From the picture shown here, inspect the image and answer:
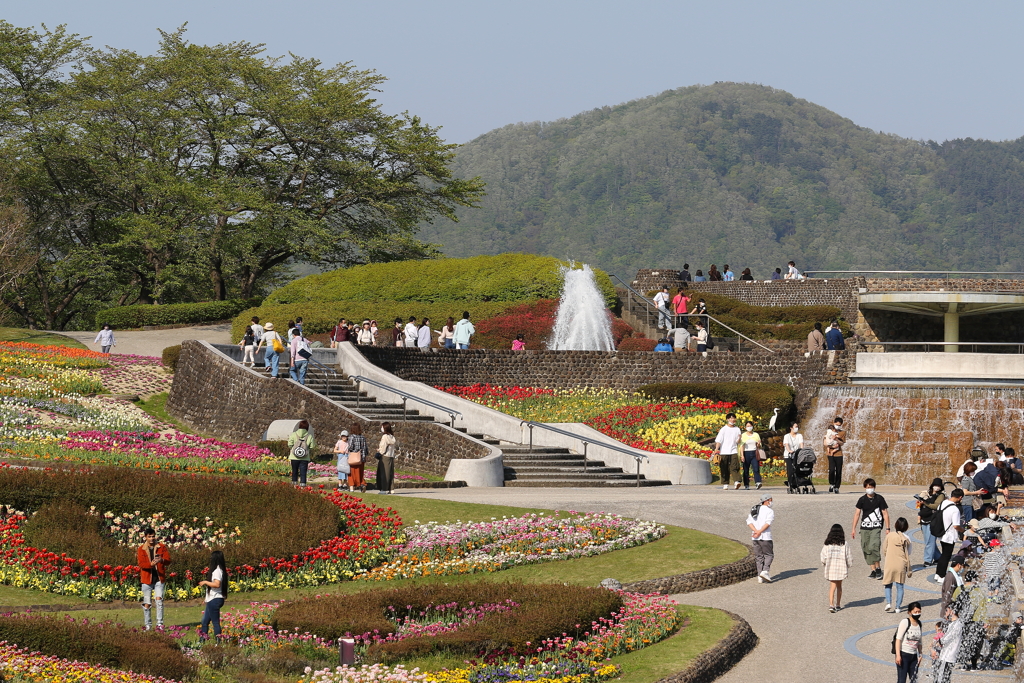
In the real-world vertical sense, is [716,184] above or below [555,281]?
above

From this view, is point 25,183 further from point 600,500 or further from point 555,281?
point 600,500

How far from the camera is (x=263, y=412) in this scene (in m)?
28.4

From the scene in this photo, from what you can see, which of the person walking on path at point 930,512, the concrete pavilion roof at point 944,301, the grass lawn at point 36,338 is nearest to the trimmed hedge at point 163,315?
the grass lawn at point 36,338

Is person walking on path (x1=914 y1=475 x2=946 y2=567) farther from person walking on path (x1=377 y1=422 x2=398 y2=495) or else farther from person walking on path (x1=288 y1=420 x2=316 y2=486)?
person walking on path (x1=288 y1=420 x2=316 y2=486)

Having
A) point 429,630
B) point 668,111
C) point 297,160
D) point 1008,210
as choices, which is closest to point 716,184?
point 668,111

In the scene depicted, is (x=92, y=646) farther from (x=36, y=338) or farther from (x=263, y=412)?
(x=36, y=338)

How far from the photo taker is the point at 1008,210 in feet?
490

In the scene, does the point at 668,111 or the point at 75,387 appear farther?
the point at 668,111

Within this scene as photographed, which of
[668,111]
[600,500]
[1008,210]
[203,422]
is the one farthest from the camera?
[668,111]

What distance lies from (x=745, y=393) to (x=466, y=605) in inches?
796

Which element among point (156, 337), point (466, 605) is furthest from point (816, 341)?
point (156, 337)

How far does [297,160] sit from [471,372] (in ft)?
65.2

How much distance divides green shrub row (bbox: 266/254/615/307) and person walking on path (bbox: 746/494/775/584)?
2456 centimetres

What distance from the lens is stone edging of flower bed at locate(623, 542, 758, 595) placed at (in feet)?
51.6
